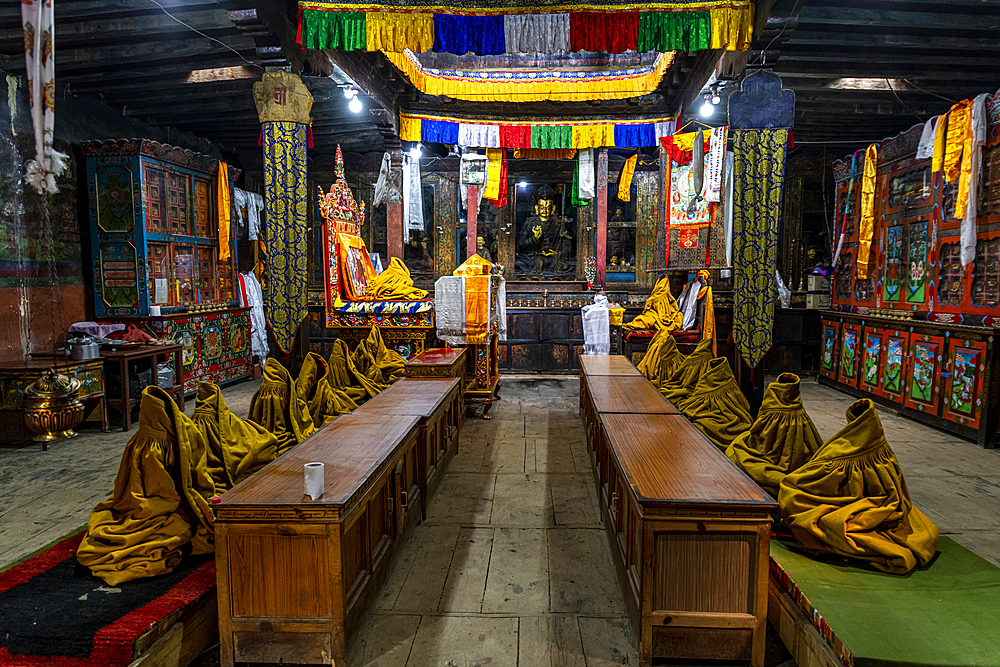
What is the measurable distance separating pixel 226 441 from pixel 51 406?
10.5 feet

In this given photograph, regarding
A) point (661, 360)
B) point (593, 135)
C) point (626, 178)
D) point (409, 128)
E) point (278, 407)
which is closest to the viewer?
point (278, 407)

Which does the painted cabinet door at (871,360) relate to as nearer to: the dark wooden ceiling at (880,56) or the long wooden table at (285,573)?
the dark wooden ceiling at (880,56)

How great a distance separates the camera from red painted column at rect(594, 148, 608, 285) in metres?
9.48

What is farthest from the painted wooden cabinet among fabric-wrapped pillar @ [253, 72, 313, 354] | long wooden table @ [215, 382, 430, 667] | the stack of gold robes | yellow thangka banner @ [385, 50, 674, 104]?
fabric-wrapped pillar @ [253, 72, 313, 354]

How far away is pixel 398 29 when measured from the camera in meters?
5.17

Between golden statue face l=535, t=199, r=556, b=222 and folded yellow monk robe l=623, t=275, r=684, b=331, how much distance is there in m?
2.72

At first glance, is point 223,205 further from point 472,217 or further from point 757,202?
point 757,202

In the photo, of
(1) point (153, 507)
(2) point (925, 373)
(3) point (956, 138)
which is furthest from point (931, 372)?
(1) point (153, 507)

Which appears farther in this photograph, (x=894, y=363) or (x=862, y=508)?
(x=894, y=363)

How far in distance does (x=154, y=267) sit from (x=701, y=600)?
760cm

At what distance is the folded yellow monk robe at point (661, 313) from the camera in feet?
26.8

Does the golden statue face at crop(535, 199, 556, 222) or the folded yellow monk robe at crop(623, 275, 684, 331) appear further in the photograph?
the golden statue face at crop(535, 199, 556, 222)

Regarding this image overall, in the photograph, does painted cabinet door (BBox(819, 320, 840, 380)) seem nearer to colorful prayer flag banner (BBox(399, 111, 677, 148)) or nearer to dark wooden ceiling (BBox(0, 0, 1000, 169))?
dark wooden ceiling (BBox(0, 0, 1000, 169))

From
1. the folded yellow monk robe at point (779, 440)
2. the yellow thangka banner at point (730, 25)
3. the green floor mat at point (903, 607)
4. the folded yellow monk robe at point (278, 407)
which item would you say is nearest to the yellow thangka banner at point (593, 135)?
the yellow thangka banner at point (730, 25)
